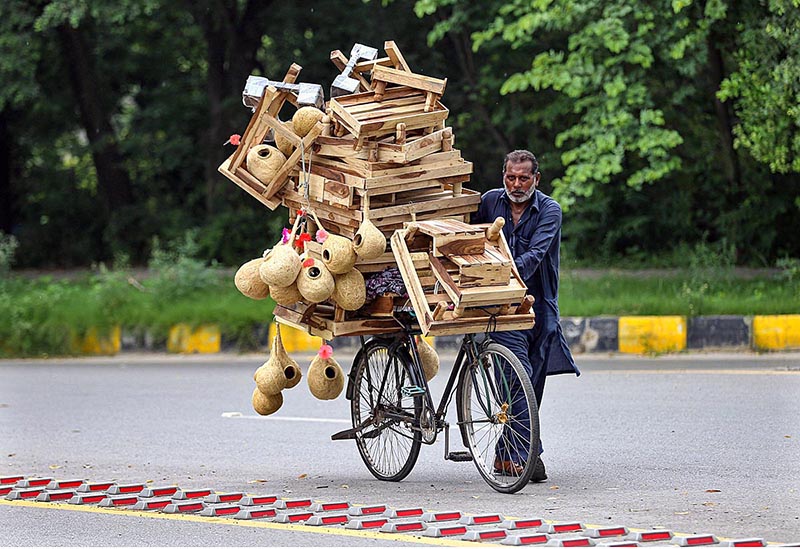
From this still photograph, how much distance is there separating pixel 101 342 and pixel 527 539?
10158 millimetres

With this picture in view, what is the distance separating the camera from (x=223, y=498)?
6996 millimetres

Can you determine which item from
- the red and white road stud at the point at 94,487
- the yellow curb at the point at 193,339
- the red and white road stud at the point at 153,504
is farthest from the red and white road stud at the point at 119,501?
the yellow curb at the point at 193,339

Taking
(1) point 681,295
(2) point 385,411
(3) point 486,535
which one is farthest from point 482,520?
(1) point 681,295

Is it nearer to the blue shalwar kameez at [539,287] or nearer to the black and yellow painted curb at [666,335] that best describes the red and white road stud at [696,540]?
the blue shalwar kameez at [539,287]

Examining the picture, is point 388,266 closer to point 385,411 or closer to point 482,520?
point 385,411

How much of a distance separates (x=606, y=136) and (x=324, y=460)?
729 centimetres

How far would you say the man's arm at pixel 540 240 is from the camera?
23.6 ft

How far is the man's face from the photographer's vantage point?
734 centimetres

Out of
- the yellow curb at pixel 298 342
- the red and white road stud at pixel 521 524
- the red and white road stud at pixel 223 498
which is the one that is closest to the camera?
the red and white road stud at pixel 521 524

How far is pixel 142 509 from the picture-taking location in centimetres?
688

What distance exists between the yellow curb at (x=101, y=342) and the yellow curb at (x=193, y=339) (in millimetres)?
599

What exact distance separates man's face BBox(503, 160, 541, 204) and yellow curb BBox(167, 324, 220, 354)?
7.95 metres

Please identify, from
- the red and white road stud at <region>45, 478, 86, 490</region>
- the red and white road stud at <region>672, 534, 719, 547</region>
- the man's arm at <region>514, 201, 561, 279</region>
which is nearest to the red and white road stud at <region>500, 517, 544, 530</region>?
the red and white road stud at <region>672, 534, 719, 547</region>

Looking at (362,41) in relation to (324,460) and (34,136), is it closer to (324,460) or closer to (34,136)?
(34,136)
